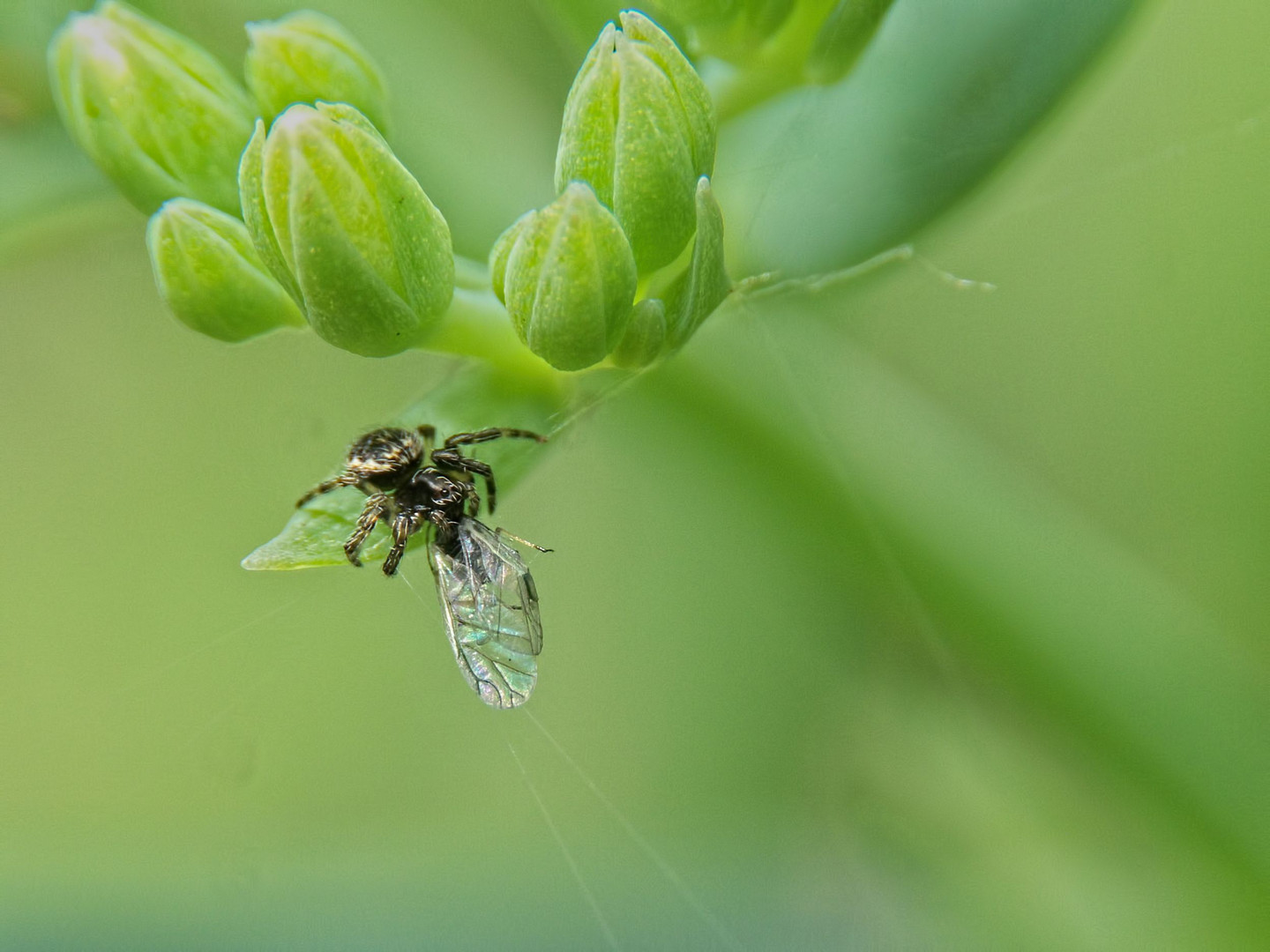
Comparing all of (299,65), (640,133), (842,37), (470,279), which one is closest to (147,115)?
(299,65)

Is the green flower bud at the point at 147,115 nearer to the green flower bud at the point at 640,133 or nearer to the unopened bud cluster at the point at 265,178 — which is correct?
the unopened bud cluster at the point at 265,178

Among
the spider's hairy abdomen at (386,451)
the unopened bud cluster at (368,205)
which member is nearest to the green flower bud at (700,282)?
the unopened bud cluster at (368,205)

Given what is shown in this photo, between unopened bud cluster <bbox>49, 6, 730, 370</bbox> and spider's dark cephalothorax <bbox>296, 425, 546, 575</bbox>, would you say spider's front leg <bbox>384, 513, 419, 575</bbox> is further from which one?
unopened bud cluster <bbox>49, 6, 730, 370</bbox>

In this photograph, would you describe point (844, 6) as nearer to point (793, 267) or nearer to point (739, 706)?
point (793, 267)

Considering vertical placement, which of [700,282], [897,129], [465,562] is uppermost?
[465,562]

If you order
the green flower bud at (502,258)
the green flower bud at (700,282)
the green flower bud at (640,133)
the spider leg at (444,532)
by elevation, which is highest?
the spider leg at (444,532)

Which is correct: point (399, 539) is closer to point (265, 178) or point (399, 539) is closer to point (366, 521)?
point (366, 521)

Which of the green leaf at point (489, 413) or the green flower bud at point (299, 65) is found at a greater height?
the green flower bud at point (299, 65)
